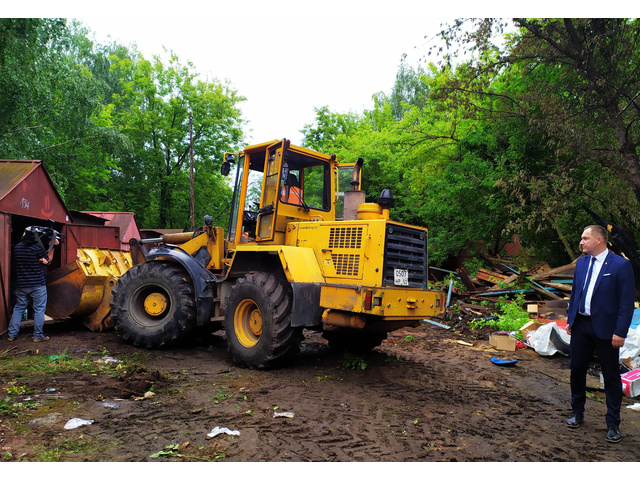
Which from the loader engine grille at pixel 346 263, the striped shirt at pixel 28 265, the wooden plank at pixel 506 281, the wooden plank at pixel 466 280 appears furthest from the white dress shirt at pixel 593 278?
the wooden plank at pixel 466 280

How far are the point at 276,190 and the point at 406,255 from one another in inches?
77.3

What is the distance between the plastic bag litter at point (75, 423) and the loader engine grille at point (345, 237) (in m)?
3.23

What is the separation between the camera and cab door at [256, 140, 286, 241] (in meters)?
6.27

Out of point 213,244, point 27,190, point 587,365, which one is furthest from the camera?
point 27,190

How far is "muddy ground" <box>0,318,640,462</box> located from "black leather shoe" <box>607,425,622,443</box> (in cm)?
11

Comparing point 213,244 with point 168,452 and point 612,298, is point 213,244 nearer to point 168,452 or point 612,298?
point 168,452

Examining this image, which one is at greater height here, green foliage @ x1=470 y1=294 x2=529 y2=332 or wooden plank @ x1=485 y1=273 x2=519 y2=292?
wooden plank @ x1=485 y1=273 x2=519 y2=292

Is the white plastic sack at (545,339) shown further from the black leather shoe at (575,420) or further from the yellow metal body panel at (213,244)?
the yellow metal body panel at (213,244)

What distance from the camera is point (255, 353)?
18.7 ft

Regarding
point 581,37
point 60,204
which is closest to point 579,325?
point 581,37

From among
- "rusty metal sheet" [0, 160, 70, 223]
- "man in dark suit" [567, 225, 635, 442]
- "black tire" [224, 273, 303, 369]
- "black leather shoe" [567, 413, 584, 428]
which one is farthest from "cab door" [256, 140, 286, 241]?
"rusty metal sheet" [0, 160, 70, 223]

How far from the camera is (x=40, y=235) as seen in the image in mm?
7625

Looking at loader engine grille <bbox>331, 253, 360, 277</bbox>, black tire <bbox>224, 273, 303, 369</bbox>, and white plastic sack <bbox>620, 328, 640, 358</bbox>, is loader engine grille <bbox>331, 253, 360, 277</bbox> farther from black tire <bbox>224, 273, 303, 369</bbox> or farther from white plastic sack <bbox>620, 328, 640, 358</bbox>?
white plastic sack <bbox>620, 328, 640, 358</bbox>

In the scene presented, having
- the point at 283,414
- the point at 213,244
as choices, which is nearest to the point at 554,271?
→ the point at 213,244
